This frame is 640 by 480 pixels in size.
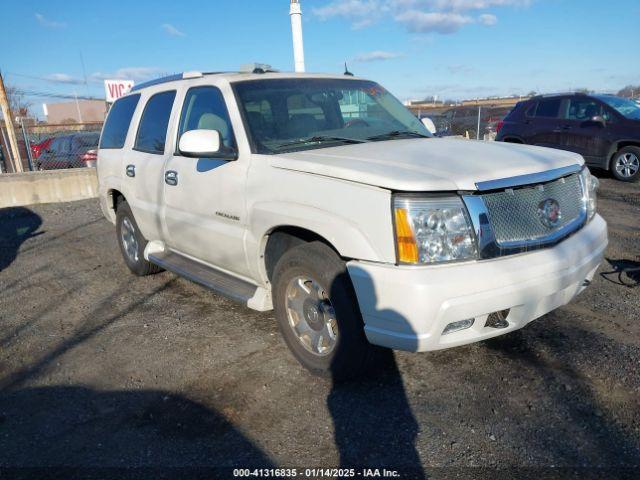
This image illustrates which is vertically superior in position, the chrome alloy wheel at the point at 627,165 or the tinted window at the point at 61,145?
the tinted window at the point at 61,145

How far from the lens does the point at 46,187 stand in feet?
35.7

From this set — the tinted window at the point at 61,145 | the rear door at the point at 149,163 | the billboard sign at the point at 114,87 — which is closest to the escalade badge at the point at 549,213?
the rear door at the point at 149,163

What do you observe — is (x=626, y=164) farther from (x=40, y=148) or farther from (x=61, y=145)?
(x=40, y=148)

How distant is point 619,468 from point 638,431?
0.35 m

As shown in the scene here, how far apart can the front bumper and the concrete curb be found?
10.1m

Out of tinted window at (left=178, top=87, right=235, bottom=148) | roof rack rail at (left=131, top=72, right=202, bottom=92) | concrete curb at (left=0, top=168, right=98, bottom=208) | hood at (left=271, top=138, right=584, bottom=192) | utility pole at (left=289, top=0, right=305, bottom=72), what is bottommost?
concrete curb at (left=0, top=168, right=98, bottom=208)

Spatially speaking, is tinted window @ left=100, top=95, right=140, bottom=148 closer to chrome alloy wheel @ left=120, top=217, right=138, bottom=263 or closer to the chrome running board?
chrome alloy wheel @ left=120, top=217, right=138, bottom=263

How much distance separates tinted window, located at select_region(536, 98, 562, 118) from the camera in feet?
35.9

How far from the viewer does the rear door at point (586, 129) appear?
10062mm

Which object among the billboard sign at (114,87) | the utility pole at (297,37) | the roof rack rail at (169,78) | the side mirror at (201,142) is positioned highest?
the utility pole at (297,37)

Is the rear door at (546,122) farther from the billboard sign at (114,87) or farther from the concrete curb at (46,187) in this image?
the billboard sign at (114,87)

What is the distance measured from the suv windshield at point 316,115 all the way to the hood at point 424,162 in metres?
0.26

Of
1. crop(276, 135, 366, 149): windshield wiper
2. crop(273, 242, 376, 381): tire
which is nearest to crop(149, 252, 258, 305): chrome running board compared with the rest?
crop(273, 242, 376, 381): tire

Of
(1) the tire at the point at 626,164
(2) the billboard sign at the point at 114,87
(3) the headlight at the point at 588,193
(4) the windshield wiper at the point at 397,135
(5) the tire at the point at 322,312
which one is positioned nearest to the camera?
(5) the tire at the point at 322,312
